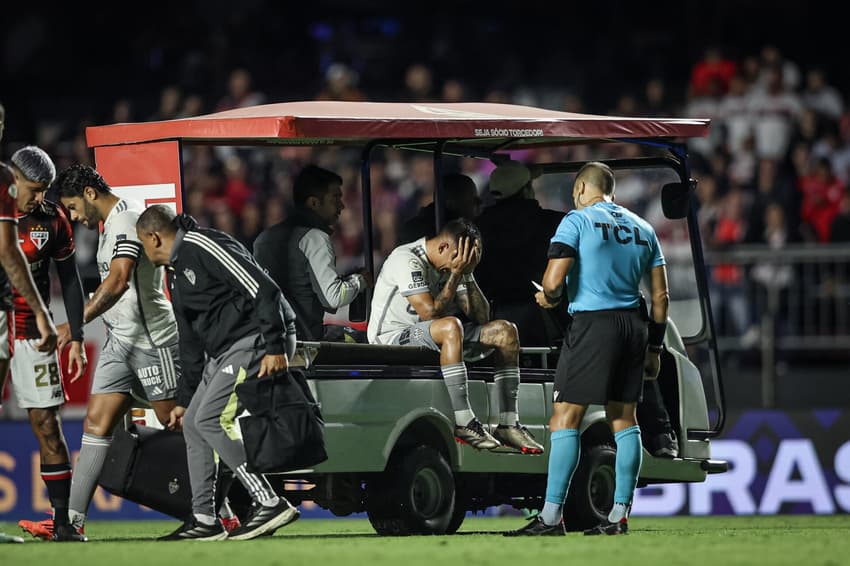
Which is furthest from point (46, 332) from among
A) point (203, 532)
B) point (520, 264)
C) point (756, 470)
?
point (756, 470)

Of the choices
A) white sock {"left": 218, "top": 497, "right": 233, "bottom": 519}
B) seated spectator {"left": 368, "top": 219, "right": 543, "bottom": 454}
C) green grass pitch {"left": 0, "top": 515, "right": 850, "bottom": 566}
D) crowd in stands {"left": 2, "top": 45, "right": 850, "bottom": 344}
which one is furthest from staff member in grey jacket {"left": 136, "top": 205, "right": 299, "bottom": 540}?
crowd in stands {"left": 2, "top": 45, "right": 850, "bottom": 344}

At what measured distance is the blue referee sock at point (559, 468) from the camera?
9.50 m

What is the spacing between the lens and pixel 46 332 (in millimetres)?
9055

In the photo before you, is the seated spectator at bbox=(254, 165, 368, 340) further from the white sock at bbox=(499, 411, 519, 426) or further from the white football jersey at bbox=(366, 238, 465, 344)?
the white sock at bbox=(499, 411, 519, 426)

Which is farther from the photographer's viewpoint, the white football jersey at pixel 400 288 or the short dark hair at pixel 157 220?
the white football jersey at pixel 400 288

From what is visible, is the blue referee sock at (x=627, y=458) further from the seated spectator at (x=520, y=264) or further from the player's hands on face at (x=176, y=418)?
the player's hands on face at (x=176, y=418)

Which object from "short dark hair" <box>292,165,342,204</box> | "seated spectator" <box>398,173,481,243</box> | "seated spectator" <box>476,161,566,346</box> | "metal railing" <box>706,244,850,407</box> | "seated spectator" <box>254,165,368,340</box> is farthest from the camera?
"metal railing" <box>706,244,850,407</box>

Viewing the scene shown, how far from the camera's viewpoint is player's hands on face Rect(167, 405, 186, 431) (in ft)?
31.8

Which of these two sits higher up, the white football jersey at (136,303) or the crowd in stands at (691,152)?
the crowd in stands at (691,152)

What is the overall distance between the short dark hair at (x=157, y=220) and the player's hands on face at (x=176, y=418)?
3.40 feet

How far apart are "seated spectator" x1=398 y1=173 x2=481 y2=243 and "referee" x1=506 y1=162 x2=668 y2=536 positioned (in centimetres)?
190

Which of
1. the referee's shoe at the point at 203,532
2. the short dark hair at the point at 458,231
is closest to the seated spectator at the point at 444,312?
the short dark hair at the point at 458,231

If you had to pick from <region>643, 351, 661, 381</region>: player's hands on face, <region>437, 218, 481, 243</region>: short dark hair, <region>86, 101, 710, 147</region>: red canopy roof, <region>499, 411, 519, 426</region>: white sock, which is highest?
<region>86, 101, 710, 147</region>: red canopy roof

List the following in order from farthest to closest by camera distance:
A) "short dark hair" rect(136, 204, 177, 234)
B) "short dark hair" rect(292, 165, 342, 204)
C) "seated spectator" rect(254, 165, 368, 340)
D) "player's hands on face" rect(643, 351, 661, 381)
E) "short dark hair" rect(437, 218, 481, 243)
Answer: "short dark hair" rect(292, 165, 342, 204), "seated spectator" rect(254, 165, 368, 340), "short dark hair" rect(437, 218, 481, 243), "player's hands on face" rect(643, 351, 661, 381), "short dark hair" rect(136, 204, 177, 234)
